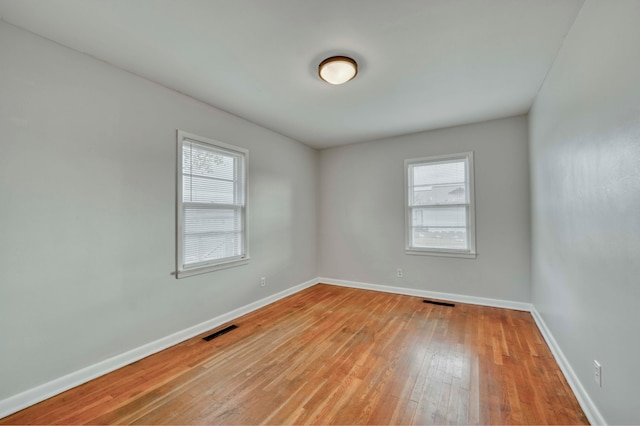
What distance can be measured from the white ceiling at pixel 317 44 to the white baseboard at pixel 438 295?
2.71 meters

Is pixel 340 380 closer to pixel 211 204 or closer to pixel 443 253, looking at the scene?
pixel 211 204

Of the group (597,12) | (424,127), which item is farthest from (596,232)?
(424,127)

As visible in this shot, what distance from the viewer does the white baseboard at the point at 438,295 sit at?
12.2ft

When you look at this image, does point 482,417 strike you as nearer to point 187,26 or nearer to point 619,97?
point 619,97

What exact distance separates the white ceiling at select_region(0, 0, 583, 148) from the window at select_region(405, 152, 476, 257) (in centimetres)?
114

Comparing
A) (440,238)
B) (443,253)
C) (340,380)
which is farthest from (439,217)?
(340,380)

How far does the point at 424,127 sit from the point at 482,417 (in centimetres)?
365

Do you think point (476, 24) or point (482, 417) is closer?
point (482, 417)

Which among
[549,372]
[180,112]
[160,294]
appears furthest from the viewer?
[180,112]

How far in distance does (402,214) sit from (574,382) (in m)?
2.88

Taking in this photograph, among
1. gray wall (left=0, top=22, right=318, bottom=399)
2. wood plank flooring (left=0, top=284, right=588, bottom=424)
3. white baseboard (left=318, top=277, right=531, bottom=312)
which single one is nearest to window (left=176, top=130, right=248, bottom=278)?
gray wall (left=0, top=22, right=318, bottom=399)

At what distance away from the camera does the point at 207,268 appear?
3.14 meters

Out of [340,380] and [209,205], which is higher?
[209,205]

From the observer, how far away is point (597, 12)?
5.13ft
